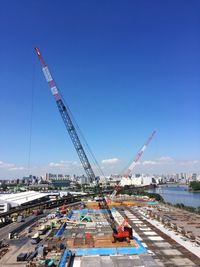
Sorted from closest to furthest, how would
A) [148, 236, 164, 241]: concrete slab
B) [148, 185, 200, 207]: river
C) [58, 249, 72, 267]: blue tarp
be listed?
Result: [58, 249, 72, 267]: blue tarp, [148, 236, 164, 241]: concrete slab, [148, 185, 200, 207]: river

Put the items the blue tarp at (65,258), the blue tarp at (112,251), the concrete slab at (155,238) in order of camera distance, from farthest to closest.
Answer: the concrete slab at (155,238)
the blue tarp at (112,251)
the blue tarp at (65,258)

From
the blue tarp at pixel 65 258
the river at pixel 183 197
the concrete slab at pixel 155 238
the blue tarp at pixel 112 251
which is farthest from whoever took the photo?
the river at pixel 183 197

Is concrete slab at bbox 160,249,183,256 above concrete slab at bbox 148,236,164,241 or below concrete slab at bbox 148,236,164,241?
below

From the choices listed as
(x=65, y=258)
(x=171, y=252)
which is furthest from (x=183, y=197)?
(x=65, y=258)

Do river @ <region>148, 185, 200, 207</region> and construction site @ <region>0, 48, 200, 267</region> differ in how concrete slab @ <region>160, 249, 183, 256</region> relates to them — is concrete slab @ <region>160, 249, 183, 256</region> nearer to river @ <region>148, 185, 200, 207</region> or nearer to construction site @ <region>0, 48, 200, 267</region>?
construction site @ <region>0, 48, 200, 267</region>

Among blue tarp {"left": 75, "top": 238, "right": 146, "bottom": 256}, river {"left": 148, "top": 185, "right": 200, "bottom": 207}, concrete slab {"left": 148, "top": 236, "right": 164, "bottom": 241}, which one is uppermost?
blue tarp {"left": 75, "top": 238, "right": 146, "bottom": 256}

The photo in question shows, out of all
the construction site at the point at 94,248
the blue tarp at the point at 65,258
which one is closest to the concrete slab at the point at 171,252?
the construction site at the point at 94,248

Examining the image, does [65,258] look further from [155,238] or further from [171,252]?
[155,238]

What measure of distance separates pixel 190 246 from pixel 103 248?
6.74 metres

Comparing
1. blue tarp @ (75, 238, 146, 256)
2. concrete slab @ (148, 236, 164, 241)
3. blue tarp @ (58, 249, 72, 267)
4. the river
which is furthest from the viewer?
the river

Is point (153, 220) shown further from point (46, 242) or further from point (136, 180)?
point (136, 180)

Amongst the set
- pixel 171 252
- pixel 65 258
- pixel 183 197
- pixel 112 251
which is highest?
pixel 65 258

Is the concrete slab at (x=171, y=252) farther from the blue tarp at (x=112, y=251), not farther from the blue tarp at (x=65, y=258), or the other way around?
the blue tarp at (x=65, y=258)

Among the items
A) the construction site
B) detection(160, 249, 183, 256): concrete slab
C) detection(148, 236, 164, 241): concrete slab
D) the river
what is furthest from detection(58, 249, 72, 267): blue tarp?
the river
